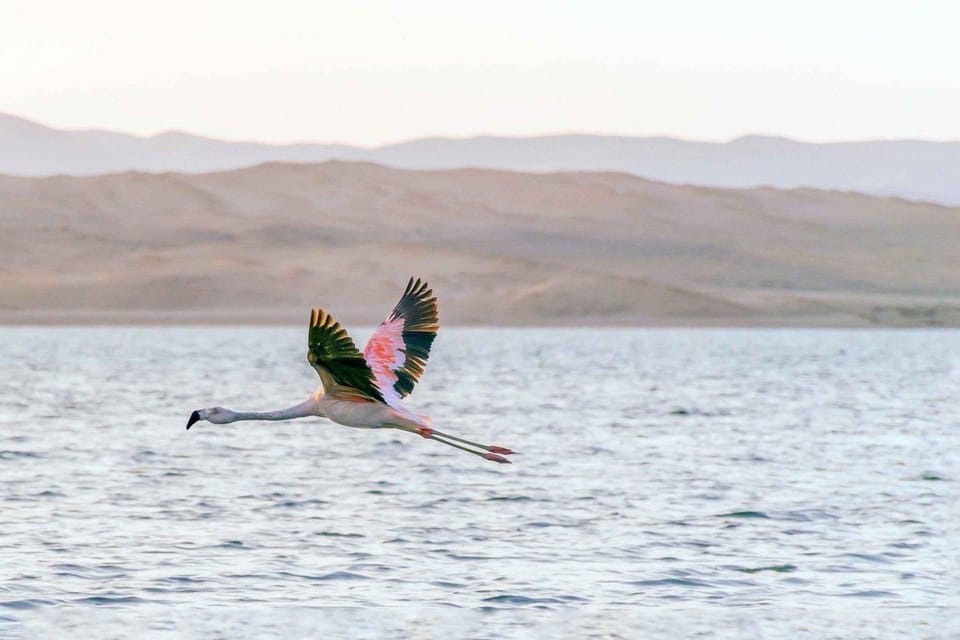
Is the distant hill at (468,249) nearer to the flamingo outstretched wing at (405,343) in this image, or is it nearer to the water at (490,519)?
the water at (490,519)

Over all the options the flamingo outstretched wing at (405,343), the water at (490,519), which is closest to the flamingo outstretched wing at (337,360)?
the flamingo outstretched wing at (405,343)

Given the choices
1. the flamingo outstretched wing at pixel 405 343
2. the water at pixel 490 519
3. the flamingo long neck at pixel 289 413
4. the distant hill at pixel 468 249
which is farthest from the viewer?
the distant hill at pixel 468 249

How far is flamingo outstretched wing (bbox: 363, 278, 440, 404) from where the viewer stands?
15406mm

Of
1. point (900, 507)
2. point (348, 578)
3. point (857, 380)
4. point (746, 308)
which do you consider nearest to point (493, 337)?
point (746, 308)

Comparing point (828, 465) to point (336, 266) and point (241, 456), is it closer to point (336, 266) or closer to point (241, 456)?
point (241, 456)

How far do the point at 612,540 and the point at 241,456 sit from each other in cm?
991

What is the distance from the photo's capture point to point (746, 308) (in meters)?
103

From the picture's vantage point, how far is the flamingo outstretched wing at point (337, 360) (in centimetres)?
1327

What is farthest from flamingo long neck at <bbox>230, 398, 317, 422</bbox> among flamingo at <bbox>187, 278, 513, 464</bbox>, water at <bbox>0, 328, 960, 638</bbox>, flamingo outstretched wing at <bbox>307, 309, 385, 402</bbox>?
water at <bbox>0, 328, 960, 638</bbox>

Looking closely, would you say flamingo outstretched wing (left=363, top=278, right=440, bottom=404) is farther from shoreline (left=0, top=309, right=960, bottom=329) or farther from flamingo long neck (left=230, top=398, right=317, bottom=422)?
shoreline (left=0, top=309, right=960, bottom=329)

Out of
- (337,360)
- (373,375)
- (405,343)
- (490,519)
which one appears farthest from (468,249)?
(337,360)

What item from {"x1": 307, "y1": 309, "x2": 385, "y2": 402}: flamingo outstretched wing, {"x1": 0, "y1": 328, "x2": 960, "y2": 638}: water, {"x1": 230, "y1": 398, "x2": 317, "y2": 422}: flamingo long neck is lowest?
{"x1": 0, "y1": 328, "x2": 960, "y2": 638}: water

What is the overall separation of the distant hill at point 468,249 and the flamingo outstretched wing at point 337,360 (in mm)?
78313

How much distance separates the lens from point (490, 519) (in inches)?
829
